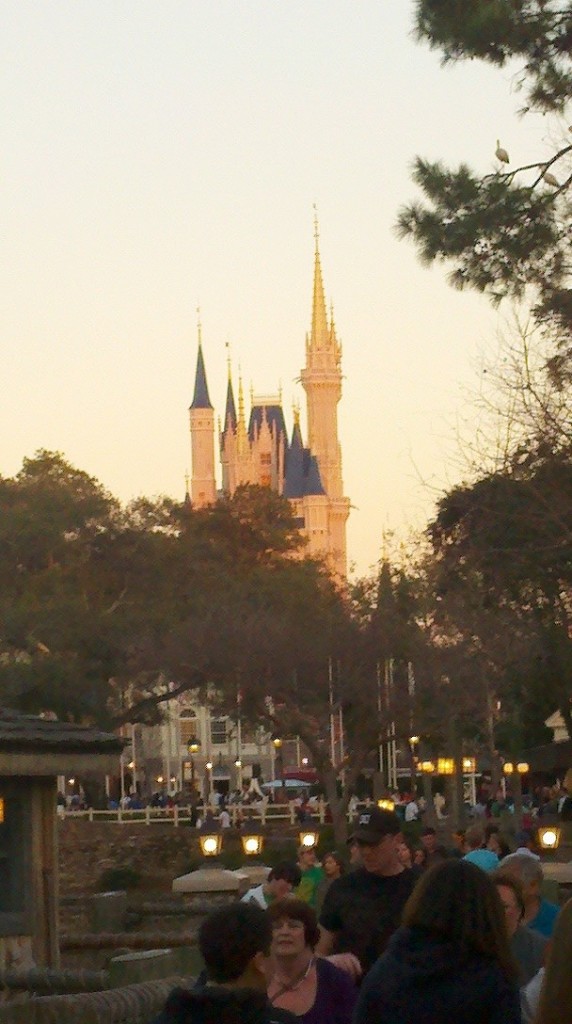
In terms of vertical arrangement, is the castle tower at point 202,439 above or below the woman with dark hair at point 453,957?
above

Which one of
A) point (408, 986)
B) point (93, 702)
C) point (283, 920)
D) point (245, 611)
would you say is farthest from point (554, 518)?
point (93, 702)

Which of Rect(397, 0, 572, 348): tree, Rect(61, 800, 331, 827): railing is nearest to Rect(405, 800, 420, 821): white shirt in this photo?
Rect(61, 800, 331, 827): railing

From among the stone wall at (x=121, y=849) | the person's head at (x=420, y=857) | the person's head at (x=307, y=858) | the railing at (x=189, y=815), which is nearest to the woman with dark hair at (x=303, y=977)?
the person's head at (x=307, y=858)

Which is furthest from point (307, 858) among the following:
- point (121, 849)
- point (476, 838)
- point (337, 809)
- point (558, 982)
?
point (121, 849)

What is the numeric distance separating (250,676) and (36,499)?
42.3 ft

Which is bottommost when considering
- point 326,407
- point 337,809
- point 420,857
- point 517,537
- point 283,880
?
point 337,809

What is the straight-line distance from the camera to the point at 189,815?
179 feet

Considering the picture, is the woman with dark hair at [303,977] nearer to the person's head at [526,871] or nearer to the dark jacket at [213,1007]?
the person's head at [526,871]

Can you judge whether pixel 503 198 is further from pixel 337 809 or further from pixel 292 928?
pixel 337 809

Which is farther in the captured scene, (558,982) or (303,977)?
(303,977)

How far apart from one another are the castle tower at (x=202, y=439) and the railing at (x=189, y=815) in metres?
97.3

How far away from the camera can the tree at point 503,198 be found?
1582 cm

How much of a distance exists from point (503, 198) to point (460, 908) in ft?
38.5

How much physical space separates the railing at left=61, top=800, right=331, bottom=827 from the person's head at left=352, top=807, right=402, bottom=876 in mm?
42689
